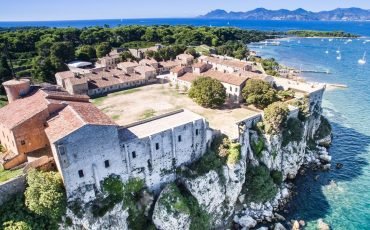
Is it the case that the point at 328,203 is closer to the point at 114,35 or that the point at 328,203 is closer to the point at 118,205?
the point at 118,205

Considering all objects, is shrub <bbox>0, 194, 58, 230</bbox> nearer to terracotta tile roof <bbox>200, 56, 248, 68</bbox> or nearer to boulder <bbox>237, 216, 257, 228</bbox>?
boulder <bbox>237, 216, 257, 228</bbox>

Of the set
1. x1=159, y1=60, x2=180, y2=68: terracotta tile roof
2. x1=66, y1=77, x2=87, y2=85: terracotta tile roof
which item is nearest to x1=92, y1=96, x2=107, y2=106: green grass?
x1=66, y1=77, x2=87, y2=85: terracotta tile roof

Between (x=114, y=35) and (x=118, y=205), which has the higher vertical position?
(x=114, y=35)

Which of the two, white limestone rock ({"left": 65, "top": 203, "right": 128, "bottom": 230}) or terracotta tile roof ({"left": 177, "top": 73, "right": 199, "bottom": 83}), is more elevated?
terracotta tile roof ({"left": 177, "top": 73, "right": 199, "bottom": 83})

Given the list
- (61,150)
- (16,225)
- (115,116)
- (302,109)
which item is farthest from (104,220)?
(302,109)

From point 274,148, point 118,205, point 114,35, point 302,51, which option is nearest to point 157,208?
point 118,205

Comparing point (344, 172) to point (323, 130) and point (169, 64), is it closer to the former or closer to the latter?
point (323, 130)
